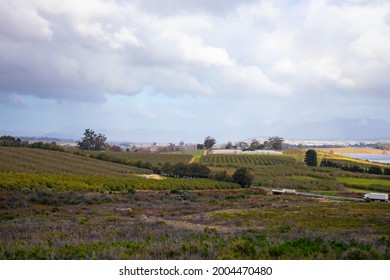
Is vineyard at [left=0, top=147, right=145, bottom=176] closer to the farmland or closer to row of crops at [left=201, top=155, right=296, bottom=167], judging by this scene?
the farmland

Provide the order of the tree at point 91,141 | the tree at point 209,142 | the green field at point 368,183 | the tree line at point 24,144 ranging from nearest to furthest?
the green field at point 368,183, the tree line at point 24,144, the tree at point 91,141, the tree at point 209,142

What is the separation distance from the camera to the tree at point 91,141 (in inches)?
5089

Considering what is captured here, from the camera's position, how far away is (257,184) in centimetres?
7794

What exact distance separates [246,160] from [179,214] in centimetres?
8206

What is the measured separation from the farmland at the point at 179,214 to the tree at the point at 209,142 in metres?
36.9

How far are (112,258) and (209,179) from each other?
67831 mm

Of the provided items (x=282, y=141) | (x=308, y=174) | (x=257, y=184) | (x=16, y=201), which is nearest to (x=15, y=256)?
(x=16, y=201)

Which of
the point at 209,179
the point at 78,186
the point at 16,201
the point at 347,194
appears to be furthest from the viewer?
the point at 209,179

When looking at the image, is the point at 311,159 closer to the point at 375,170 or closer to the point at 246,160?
the point at 246,160

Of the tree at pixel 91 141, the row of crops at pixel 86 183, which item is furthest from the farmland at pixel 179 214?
the tree at pixel 91 141

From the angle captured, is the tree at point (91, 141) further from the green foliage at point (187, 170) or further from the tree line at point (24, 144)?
the green foliage at point (187, 170)

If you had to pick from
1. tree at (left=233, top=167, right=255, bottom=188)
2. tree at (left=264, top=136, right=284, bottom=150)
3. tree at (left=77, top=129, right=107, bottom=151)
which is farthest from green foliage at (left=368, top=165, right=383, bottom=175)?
A: tree at (left=77, top=129, right=107, bottom=151)

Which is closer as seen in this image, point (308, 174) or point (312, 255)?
point (312, 255)
